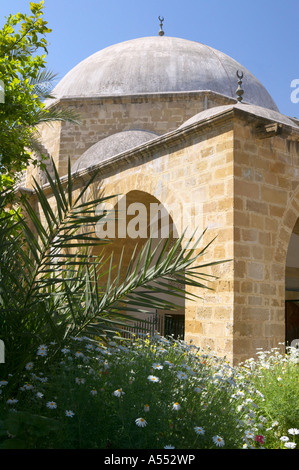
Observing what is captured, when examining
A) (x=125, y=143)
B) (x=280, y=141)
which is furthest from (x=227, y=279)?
(x=125, y=143)

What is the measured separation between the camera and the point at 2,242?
2834 mm

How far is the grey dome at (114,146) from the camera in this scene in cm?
1057

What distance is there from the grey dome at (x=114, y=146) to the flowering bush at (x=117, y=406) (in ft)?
25.4

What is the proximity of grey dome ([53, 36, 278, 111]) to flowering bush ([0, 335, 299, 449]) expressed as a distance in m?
10.5

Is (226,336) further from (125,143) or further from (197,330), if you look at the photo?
(125,143)

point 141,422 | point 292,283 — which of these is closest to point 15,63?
point 141,422

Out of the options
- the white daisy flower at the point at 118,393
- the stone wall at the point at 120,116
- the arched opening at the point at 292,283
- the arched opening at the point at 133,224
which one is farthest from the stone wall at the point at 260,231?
the stone wall at the point at 120,116

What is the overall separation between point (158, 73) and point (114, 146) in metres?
3.35

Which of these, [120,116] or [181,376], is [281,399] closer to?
[181,376]

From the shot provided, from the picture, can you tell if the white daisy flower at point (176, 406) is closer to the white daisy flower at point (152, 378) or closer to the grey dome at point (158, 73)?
the white daisy flower at point (152, 378)

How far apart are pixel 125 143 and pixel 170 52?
4460 millimetres

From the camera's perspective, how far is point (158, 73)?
13031 mm

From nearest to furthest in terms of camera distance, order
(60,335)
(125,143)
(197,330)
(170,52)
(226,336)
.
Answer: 1. (60,335)
2. (226,336)
3. (197,330)
4. (125,143)
5. (170,52)

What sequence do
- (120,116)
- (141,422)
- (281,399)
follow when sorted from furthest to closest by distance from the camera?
(120,116), (281,399), (141,422)
